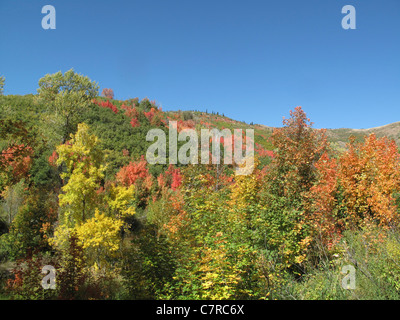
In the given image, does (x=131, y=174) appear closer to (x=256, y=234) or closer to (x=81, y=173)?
(x=81, y=173)

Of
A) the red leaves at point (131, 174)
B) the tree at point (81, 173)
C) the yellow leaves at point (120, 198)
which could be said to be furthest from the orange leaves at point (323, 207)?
the red leaves at point (131, 174)

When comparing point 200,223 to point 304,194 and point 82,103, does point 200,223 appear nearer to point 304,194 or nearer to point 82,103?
point 304,194

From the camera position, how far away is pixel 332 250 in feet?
28.1

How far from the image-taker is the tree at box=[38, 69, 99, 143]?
25.5m

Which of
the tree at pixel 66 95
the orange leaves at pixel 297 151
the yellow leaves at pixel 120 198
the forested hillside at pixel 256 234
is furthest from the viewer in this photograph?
the tree at pixel 66 95

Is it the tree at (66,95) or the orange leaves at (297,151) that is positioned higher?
the tree at (66,95)

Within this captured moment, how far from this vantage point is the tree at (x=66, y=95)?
83.8ft

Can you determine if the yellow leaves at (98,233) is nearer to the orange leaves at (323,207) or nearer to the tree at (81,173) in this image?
the tree at (81,173)

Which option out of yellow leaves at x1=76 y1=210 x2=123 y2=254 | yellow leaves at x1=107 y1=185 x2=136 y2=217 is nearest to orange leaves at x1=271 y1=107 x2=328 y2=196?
yellow leaves at x1=76 y1=210 x2=123 y2=254

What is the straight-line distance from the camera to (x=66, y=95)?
26719 millimetres

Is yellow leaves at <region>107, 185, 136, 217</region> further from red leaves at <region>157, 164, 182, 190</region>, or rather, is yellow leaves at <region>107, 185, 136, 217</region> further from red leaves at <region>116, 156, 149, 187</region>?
red leaves at <region>157, 164, 182, 190</region>

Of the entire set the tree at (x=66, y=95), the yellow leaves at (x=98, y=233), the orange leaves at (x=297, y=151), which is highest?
the tree at (x=66, y=95)
